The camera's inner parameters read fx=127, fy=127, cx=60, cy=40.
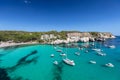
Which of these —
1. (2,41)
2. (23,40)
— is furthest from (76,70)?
(2,41)

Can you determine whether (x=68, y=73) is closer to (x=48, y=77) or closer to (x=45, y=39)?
(x=48, y=77)

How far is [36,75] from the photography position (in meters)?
31.7

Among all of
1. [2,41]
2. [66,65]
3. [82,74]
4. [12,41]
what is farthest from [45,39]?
[82,74]

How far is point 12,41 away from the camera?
99.1 meters

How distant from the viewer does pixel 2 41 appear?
97.2m

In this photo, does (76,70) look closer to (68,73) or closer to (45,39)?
(68,73)

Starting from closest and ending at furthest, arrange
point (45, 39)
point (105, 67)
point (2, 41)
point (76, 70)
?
1. point (76, 70)
2. point (105, 67)
3. point (2, 41)
4. point (45, 39)

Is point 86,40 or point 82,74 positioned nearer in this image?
point 82,74

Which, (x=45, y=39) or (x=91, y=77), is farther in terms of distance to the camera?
(x=45, y=39)

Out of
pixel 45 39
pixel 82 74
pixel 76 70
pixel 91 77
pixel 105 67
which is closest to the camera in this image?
pixel 91 77

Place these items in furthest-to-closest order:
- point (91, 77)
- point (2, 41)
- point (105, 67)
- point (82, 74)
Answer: point (2, 41) < point (105, 67) < point (82, 74) < point (91, 77)

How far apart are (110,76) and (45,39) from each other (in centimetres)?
8034

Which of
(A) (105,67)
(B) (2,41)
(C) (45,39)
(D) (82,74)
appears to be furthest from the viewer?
(C) (45,39)

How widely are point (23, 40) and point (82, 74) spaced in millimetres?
76300
